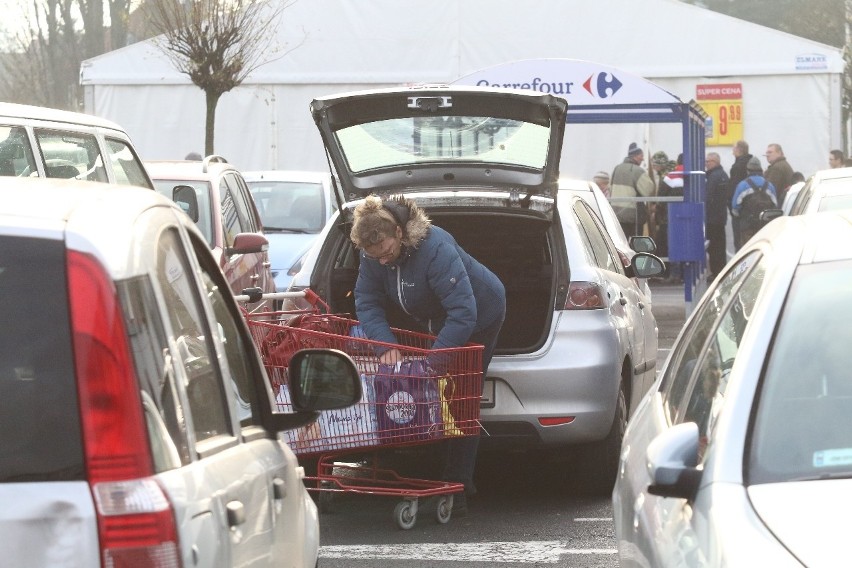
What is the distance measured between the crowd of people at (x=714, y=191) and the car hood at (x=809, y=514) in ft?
60.7

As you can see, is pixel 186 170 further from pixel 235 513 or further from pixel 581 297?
pixel 235 513

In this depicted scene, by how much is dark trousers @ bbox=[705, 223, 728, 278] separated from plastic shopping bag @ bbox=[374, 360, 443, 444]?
16.4 m

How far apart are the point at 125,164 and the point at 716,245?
49.5 feet

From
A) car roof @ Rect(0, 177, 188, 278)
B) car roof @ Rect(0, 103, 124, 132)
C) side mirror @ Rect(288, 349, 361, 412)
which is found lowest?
side mirror @ Rect(288, 349, 361, 412)

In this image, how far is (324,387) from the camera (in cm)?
396

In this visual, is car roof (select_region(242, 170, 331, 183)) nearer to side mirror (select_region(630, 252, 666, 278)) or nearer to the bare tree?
the bare tree

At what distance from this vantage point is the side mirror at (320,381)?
3.95 meters

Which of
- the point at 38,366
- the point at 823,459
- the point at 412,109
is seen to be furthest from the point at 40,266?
the point at 412,109

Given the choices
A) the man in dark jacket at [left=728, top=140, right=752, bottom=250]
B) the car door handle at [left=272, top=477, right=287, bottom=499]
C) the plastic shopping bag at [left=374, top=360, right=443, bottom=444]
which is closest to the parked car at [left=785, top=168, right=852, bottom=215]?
the plastic shopping bag at [left=374, top=360, right=443, bottom=444]

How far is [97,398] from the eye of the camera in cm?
269

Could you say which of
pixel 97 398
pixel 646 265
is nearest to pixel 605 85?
pixel 646 265

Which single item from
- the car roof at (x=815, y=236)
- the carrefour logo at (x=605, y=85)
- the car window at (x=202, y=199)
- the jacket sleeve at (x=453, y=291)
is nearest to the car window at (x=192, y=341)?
the car roof at (x=815, y=236)

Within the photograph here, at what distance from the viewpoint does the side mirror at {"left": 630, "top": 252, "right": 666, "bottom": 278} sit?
9945 millimetres

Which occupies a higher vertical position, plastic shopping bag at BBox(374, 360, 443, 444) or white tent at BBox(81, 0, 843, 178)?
white tent at BBox(81, 0, 843, 178)
